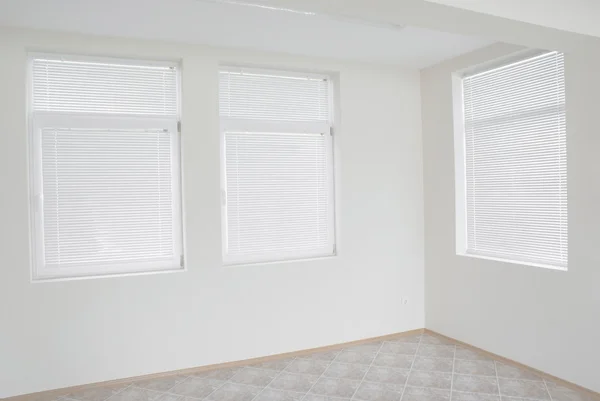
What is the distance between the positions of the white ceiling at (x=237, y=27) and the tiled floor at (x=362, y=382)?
265 centimetres

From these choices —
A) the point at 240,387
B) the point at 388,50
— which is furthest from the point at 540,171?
the point at 240,387

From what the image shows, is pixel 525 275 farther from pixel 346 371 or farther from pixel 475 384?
pixel 346 371

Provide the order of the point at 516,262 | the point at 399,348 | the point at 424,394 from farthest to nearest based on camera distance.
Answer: the point at 399,348 < the point at 516,262 < the point at 424,394

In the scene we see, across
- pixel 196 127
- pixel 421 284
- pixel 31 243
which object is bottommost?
pixel 421 284

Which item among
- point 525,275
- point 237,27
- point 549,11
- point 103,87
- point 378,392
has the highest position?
point 237,27

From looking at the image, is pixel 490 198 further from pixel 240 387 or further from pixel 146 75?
pixel 146 75

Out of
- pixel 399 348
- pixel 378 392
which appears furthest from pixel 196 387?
pixel 399 348

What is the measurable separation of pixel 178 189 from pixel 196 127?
529 mm

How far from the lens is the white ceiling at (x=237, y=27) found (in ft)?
9.89

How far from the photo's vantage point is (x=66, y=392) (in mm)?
3449

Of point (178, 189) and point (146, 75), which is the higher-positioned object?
point (146, 75)

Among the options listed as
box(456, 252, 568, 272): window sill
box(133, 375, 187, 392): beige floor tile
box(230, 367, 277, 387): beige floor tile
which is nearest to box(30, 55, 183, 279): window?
box(133, 375, 187, 392): beige floor tile

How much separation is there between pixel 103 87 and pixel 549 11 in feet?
10.2

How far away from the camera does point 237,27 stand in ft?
11.2
